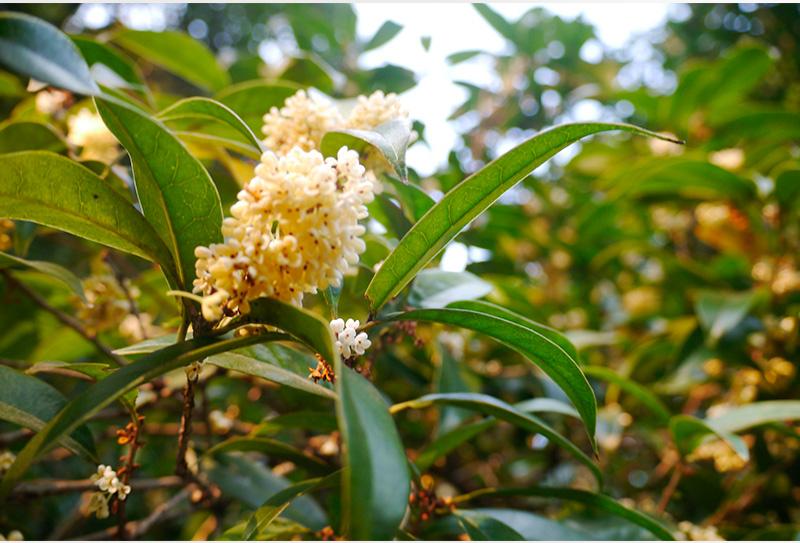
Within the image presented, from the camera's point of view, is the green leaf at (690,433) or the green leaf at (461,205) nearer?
the green leaf at (461,205)

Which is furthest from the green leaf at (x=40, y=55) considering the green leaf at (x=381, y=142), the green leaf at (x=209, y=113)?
the green leaf at (x=381, y=142)

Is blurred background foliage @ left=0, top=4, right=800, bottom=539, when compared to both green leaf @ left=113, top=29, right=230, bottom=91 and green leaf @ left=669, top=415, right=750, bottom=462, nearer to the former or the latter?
green leaf @ left=669, top=415, right=750, bottom=462

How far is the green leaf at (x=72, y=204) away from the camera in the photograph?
2.18ft

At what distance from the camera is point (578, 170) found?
2383mm

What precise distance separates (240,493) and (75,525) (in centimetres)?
65

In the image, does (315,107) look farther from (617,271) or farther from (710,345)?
(617,271)

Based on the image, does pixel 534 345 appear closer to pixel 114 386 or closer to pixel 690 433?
pixel 114 386

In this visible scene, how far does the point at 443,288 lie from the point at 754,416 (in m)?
0.67

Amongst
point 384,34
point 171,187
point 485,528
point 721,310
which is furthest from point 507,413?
point 384,34

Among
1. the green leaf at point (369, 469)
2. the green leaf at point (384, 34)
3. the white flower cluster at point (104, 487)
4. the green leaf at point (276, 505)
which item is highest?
the green leaf at point (384, 34)

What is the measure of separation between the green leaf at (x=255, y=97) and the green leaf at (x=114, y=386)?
0.67 metres

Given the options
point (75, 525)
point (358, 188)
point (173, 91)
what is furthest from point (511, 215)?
point (173, 91)

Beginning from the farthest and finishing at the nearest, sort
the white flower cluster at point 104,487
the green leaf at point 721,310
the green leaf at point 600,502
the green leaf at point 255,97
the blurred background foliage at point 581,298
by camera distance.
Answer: the green leaf at point 721,310
the blurred background foliage at point 581,298
the green leaf at point 255,97
the green leaf at point 600,502
the white flower cluster at point 104,487

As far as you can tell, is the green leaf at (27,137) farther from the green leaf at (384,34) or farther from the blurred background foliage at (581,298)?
the green leaf at (384,34)
